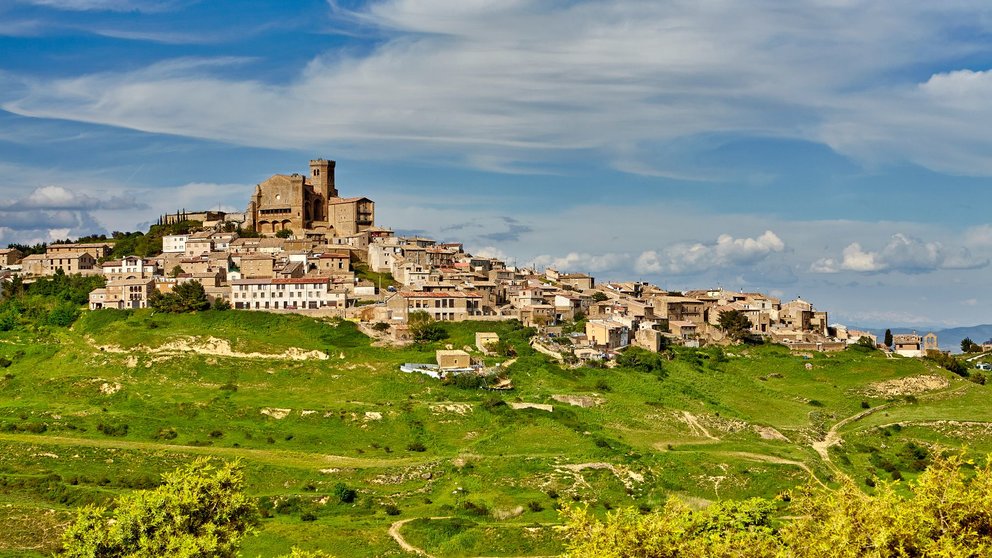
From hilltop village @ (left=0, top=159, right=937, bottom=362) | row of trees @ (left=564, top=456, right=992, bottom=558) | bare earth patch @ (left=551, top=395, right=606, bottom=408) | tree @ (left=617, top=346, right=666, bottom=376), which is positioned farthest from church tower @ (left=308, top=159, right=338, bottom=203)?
row of trees @ (left=564, top=456, right=992, bottom=558)

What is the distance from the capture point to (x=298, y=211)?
372 feet

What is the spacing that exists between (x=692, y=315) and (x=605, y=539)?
72.9 meters

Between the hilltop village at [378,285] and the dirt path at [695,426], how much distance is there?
12699 millimetres

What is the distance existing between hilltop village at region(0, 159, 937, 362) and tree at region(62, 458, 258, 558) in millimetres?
47193

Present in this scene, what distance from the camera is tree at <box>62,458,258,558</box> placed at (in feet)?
91.6

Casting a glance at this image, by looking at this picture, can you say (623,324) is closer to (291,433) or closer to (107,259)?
(291,433)

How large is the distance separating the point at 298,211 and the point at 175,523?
8648 cm

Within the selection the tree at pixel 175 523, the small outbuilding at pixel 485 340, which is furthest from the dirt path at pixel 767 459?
the tree at pixel 175 523

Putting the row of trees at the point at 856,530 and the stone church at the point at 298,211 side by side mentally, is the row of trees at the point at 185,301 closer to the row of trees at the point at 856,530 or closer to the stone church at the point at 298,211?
the stone church at the point at 298,211

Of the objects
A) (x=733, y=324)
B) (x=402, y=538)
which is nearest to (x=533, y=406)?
(x=402, y=538)

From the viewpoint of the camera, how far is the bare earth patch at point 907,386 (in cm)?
7881

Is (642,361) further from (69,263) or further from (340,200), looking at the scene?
(69,263)

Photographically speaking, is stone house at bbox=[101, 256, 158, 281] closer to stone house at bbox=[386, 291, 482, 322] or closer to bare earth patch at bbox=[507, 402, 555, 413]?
stone house at bbox=[386, 291, 482, 322]

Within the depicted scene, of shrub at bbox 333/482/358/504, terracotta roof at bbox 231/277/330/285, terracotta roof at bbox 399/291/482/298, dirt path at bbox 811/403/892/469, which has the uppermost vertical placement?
terracotta roof at bbox 231/277/330/285
